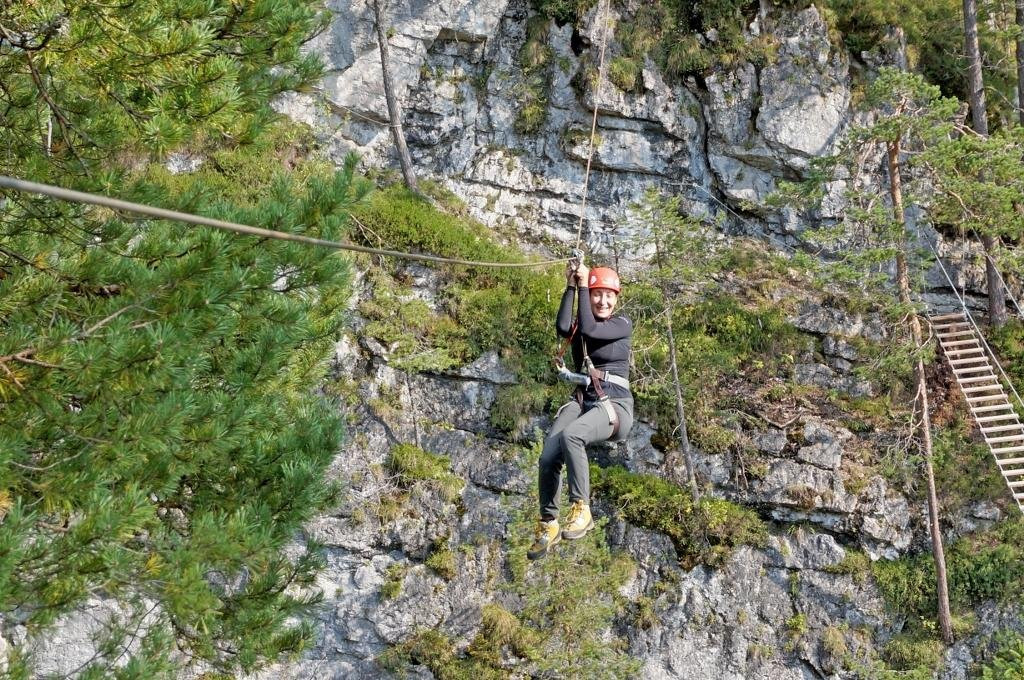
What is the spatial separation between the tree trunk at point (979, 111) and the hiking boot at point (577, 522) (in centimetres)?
923

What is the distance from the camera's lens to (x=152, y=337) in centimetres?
360

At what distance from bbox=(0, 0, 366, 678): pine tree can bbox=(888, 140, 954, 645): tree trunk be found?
7.76 m

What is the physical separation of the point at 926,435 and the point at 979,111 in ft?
17.8

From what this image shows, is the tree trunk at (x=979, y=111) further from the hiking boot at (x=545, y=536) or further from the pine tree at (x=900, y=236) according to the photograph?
the hiking boot at (x=545, y=536)

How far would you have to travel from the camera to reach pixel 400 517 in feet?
35.4

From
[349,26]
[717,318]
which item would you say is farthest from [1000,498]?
[349,26]

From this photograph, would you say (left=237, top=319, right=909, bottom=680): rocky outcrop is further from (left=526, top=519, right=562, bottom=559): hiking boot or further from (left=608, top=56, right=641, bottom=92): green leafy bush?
(left=608, top=56, right=641, bottom=92): green leafy bush

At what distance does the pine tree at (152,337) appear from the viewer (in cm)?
362

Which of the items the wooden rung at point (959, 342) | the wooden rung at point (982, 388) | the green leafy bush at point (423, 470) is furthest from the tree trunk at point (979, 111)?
the green leafy bush at point (423, 470)

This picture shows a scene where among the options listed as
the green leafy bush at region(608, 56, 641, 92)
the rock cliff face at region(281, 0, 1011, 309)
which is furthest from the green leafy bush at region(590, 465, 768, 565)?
the green leafy bush at region(608, 56, 641, 92)

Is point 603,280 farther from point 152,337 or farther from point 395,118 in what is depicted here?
point 395,118

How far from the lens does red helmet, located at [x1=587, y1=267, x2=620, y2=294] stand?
538 centimetres

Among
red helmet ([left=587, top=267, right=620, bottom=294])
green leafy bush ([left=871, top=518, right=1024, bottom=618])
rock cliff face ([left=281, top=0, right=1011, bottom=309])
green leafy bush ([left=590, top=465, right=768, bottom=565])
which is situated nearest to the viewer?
red helmet ([left=587, top=267, right=620, bottom=294])

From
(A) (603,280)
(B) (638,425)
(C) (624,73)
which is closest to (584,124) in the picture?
(C) (624,73)
